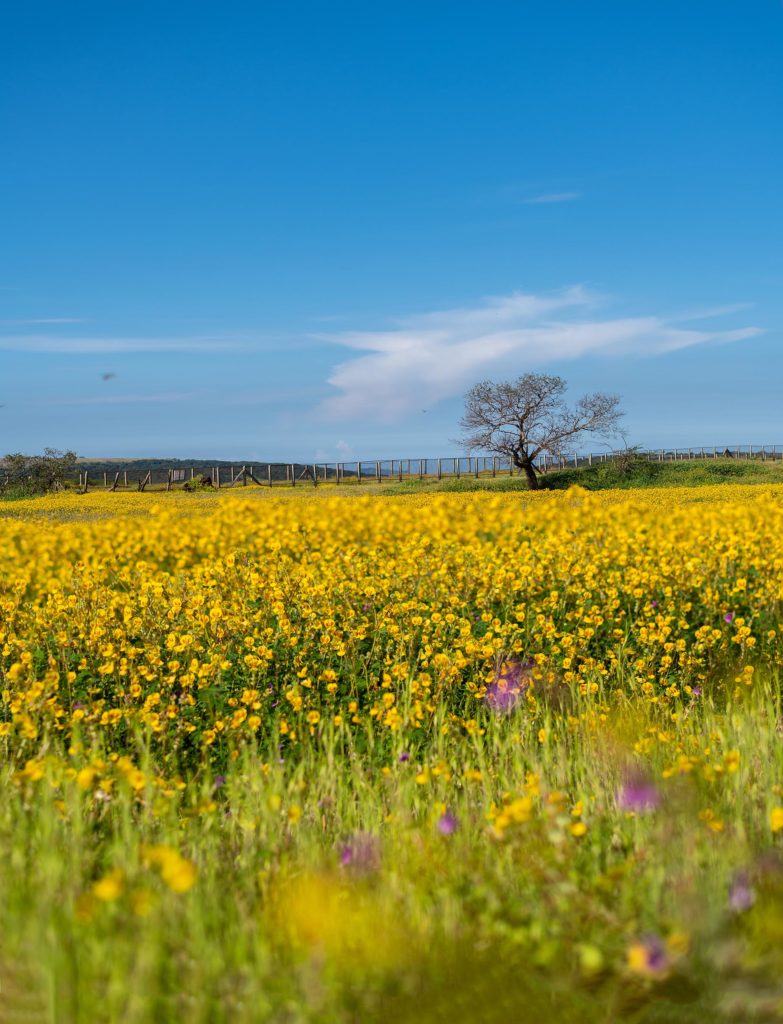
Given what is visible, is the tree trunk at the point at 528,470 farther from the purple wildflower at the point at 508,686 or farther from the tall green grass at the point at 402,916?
the tall green grass at the point at 402,916

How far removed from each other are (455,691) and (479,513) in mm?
8401

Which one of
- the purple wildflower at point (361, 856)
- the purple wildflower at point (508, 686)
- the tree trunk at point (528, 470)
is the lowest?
the purple wildflower at point (508, 686)

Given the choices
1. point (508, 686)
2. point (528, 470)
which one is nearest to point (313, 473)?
point (528, 470)

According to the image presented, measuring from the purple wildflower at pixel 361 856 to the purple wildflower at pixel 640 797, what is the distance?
0.94 m

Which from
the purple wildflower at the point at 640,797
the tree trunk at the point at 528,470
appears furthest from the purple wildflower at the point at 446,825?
the tree trunk at the point at 528,470

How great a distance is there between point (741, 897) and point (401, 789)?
163 cm

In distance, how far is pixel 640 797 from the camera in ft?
9.86

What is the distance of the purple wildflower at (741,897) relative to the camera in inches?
87.2

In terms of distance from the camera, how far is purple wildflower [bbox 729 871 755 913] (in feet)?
7.27

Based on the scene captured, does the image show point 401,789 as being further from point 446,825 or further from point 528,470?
point 528,470

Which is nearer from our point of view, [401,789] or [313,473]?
[401,789]

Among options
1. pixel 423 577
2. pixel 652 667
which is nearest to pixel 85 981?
pixel 652 667

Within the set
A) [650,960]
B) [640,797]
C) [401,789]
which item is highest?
[650,960]

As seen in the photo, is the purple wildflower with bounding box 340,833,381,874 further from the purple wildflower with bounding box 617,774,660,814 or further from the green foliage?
the green foliage
